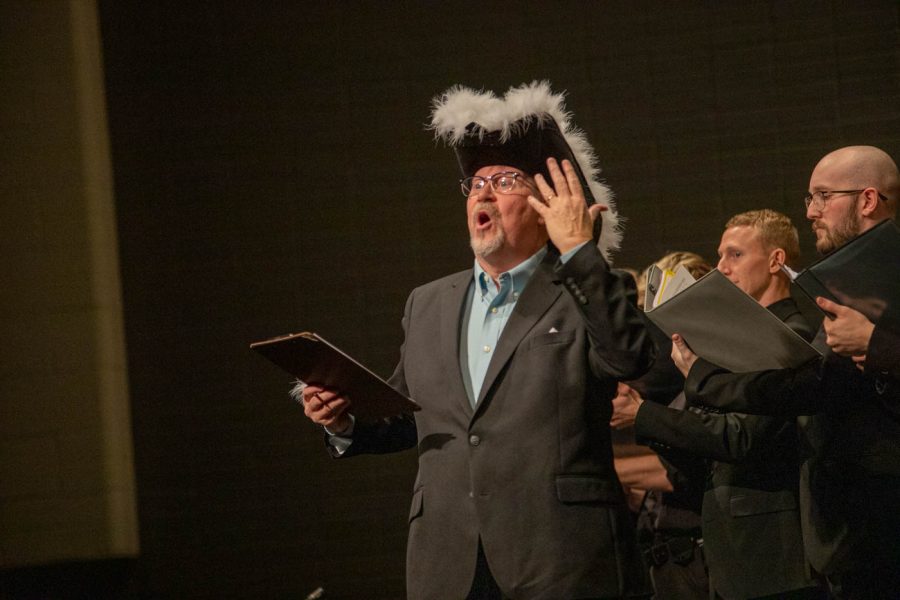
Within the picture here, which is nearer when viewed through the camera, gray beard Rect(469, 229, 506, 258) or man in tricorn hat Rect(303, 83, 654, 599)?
man in tricorn hat Rect(303, 83, 654, 599)

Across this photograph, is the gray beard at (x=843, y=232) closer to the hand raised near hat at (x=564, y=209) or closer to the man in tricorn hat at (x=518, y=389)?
the man in tricorn hat at (x=518, y=389)

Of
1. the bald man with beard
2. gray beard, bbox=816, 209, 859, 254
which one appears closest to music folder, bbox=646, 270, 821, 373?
the bald man with beard

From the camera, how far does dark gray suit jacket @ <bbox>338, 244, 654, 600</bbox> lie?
6.77 feet

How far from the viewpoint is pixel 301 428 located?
469 centimetres

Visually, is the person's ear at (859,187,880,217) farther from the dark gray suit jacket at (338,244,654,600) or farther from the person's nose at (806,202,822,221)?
the dark gray suit jacket at (338,244,654,600)

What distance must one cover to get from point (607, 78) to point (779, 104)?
2.35 feet

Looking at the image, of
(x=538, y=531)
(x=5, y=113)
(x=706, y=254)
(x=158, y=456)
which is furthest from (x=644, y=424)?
(x=5, y=113)

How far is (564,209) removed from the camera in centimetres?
219

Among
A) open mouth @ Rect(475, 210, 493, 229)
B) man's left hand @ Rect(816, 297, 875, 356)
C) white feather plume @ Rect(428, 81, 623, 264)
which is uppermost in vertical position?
white feather plume @ Rect(428, 81, 623, 264)

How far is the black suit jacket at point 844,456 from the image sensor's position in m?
2.49

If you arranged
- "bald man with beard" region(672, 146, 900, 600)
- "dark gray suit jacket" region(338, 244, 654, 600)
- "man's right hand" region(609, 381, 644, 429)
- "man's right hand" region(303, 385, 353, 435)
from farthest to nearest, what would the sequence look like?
"man's right hand" region(609, 381, 644, 429) < "bald man with beard" region(672, 146, 900, 600) < "man's right hand" region(303, 385, 353, 435) < "dark gray suit jacket" region(338, 244, 654, 600)

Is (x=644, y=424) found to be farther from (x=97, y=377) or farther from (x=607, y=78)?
(x=97, y=377)

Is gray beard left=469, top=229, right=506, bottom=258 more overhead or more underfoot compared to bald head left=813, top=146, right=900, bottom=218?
more underfoot

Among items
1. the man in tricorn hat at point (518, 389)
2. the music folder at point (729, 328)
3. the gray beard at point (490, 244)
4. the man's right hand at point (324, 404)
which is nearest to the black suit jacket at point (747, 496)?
the music folder at point (729, 328)
